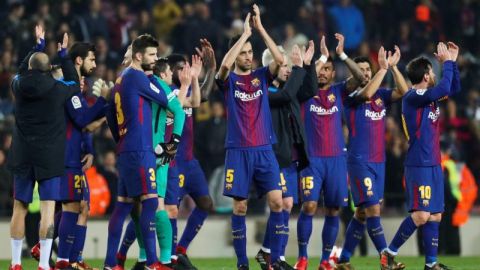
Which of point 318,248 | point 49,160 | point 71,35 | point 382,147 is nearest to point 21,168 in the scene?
point 49,160

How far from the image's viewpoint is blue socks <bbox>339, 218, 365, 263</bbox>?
1608cm

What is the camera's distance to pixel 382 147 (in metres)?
16.3

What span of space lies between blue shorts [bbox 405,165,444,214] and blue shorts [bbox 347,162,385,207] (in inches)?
21.6

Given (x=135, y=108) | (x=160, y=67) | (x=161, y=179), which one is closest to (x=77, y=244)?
(x=161, y=179)

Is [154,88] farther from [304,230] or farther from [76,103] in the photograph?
[304,230]

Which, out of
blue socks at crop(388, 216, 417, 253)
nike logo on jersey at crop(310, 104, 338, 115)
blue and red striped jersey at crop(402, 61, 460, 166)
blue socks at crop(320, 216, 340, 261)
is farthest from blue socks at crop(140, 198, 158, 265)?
blue and red striped jersey at crop(402, 61, 460, 166)

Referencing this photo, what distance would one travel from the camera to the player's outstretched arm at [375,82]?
15.8 meters

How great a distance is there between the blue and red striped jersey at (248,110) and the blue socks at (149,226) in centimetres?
136

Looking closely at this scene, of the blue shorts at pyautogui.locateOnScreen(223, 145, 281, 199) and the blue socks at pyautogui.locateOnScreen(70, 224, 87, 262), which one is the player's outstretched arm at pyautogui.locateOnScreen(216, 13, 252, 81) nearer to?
the blue shorts at pyautogui.locateOnScreen(223, 145, 281, 199)

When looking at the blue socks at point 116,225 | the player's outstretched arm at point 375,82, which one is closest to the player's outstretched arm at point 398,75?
the player's outstretched arm at point 375,82

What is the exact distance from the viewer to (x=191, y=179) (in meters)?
16.1

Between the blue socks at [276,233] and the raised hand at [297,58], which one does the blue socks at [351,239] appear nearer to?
the blue socks at [276,233]

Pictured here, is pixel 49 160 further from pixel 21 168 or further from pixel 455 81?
pixel 455 81

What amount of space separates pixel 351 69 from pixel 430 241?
2.21 metres
